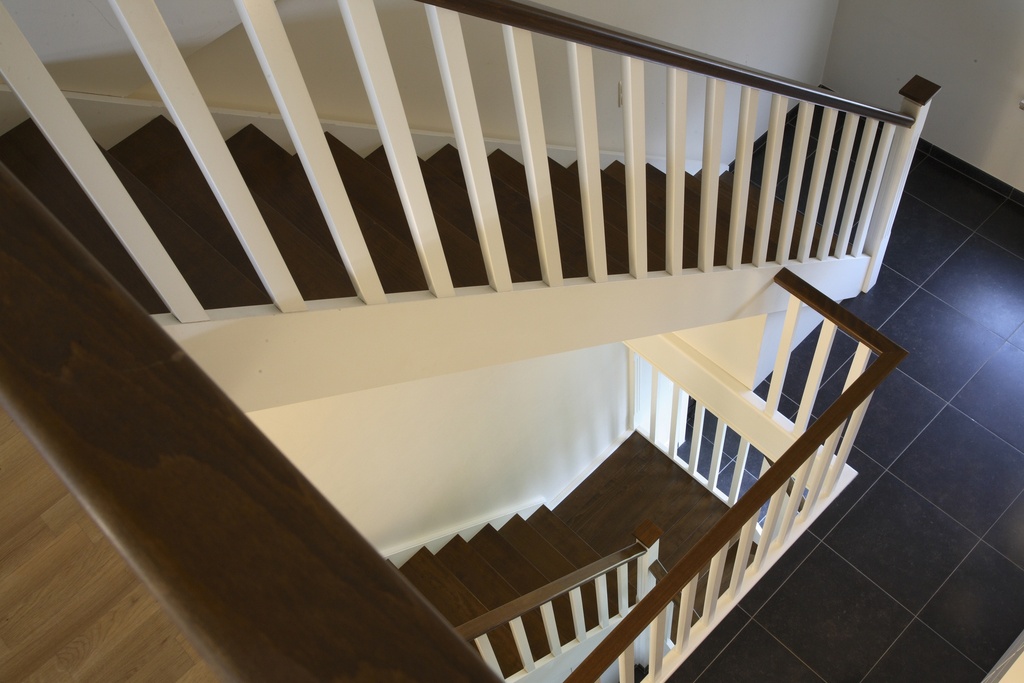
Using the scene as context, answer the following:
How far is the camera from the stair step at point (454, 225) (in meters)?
2.18

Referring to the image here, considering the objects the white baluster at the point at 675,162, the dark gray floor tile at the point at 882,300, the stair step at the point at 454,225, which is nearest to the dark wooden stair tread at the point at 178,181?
the stair step at the point at 454,225

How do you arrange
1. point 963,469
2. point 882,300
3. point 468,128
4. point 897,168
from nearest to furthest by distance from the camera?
point 468,128, point 897,168, point 963,469, point 882,300

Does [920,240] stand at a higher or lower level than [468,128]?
lower

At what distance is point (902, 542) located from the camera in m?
3.67

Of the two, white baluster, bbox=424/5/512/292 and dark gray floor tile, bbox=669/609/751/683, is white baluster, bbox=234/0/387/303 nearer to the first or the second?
white baluster, bbox=424/5/512/292

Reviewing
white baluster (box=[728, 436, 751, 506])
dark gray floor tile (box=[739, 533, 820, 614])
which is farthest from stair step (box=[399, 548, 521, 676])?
white baluster (box=[728, 436, 751, 506])

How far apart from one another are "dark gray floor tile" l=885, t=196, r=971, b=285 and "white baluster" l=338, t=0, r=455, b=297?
11.2 feet

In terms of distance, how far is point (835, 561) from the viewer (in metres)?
3.65

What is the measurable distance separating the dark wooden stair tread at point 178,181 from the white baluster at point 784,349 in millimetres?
1972

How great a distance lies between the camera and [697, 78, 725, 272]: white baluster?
219cm

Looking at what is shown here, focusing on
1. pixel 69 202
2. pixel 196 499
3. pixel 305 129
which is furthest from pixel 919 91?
pixel 196 499

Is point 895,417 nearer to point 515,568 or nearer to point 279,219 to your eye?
→ point 515,568

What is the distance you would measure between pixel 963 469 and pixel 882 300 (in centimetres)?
94

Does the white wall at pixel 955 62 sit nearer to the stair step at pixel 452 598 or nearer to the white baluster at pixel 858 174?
the white baluster at pixel 858 174
